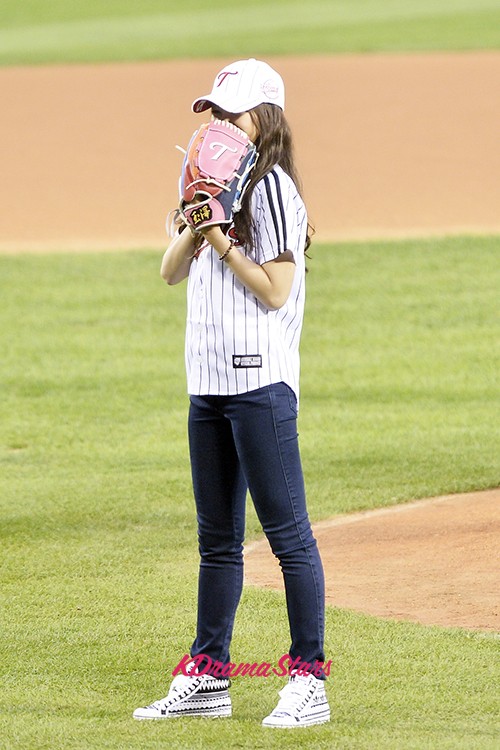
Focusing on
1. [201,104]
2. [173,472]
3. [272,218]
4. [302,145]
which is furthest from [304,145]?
[272,218]

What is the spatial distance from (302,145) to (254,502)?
1791 cm

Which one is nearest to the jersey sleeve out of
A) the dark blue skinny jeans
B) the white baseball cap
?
the white baseball cap

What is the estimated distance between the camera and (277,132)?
4.13 metres

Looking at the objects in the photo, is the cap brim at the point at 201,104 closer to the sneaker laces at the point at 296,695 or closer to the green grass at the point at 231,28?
the sneaker laces at the point at 296,695

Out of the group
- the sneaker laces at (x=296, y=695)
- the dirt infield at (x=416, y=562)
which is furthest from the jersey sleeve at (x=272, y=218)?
the dirt infield at (x=416, y=562)

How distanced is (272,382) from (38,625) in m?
1.88

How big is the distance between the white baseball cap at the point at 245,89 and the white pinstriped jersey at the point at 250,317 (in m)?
0.22

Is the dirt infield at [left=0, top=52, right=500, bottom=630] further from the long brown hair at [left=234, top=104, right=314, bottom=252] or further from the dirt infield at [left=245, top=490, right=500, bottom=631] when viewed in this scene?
the long brown hair at [left=234, top=104, right=314, bottom=252]

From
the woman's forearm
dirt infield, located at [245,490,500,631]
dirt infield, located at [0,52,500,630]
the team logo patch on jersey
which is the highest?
dirt infield, located at [0,52,500,630]

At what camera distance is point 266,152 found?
4.09 m

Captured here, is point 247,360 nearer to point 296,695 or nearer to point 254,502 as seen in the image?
point 254,502

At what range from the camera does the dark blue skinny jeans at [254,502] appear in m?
4.09

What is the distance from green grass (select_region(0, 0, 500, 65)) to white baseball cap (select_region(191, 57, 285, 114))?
84.3 feet

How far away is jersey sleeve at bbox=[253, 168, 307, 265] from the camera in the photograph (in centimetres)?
404
